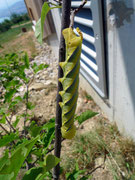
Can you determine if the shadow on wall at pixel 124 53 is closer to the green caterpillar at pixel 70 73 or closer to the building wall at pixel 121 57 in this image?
the building wall at pixel 121 57

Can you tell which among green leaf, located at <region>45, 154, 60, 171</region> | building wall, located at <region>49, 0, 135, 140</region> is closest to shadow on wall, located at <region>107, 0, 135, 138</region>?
building wall, located at <region>49, 0, 135, 140</region>

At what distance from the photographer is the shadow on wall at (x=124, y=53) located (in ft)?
2.63

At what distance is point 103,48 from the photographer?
1152 mm

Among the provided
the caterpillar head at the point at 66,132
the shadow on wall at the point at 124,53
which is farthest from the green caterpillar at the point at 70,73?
the shadow on wall at the point at 124,53

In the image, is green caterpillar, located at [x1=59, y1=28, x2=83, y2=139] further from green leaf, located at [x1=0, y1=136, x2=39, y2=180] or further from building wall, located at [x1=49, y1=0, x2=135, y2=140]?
building wall, located at [x1=49, y1=0, x2=135, y2=140]

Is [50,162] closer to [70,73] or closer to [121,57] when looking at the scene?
[70,73]

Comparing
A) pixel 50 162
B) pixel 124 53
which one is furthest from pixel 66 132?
pixel 124 53

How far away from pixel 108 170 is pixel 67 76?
4.23 feet

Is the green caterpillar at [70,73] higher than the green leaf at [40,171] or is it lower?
higher

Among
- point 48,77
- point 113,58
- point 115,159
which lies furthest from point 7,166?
point 48,77

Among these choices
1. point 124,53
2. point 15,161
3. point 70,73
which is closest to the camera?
point 15,161

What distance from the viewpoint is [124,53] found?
3.12 ft

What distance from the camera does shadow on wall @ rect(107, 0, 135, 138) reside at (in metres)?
0.80

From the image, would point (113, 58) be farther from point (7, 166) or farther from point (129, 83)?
point (7, 166)
